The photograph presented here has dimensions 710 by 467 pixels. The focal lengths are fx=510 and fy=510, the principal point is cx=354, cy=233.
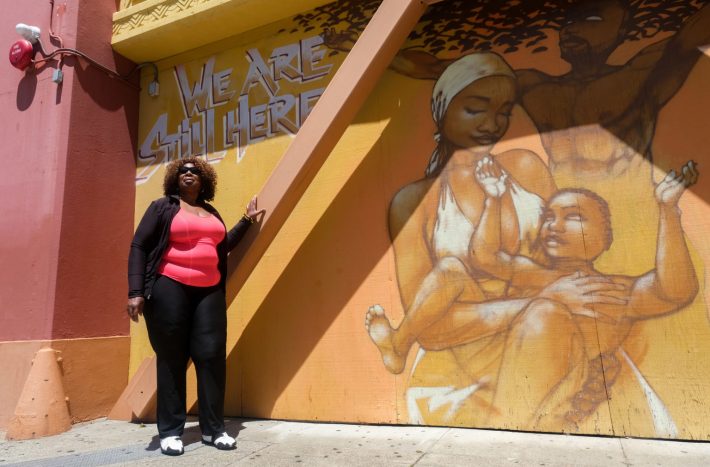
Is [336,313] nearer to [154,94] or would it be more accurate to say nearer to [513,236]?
[513,236]

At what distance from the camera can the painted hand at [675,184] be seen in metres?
3.42

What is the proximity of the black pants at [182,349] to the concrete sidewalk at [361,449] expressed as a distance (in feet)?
0.73

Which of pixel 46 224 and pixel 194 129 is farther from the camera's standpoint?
pixel 194 129

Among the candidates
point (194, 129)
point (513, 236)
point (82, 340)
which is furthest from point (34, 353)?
point (513, 236)

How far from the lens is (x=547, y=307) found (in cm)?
360

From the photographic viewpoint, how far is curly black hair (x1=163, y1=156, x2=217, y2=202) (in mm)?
3871

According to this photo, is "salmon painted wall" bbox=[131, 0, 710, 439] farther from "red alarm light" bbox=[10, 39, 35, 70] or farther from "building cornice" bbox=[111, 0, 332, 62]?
"red alarm light" bbox=[10, 39, 35, 70]

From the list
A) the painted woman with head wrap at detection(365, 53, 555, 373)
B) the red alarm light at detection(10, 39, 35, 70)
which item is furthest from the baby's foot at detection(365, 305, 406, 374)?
the red alarm light at detection(10, 39, 35, 70)

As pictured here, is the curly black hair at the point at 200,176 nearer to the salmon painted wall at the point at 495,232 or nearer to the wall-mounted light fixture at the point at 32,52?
the salmon painted wall at the point at 495,232

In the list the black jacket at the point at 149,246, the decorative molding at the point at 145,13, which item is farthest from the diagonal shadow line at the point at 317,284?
the decorative molding at the point at 145,13

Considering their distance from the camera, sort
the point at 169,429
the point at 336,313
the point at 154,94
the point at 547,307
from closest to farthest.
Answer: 1. the point at 169,429
2. the point at 547,307
3. the point at 336,313
4. the point at 154,94

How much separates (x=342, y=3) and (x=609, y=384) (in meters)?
3.75

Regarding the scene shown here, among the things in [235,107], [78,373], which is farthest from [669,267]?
[78,373]

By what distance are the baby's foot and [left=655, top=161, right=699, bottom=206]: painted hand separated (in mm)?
2122
